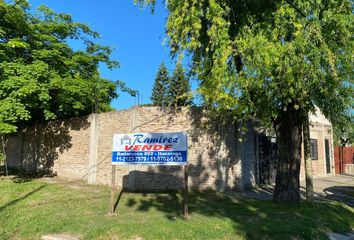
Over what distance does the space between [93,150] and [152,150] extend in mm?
7426

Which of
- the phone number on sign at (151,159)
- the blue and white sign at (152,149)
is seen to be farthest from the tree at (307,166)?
the phone number on sign at (151,159)

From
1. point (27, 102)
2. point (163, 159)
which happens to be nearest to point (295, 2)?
point (163, 159)

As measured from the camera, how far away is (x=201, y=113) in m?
15.2

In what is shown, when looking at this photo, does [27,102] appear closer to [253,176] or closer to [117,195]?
[117,195]

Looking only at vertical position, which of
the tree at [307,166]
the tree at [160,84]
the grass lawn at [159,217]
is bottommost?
the grass lawn at [159,217]

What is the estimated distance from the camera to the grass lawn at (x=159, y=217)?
8508 mm

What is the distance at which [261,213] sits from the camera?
10.6 meters

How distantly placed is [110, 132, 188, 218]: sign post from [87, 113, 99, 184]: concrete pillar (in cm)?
644

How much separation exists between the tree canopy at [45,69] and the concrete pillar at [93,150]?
1003mm

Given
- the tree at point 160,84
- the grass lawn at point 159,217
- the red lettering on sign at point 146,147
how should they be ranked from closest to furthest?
the grass lawn at point 159,217
the red lettering on sign at point 146,147
the tree at point 160,84

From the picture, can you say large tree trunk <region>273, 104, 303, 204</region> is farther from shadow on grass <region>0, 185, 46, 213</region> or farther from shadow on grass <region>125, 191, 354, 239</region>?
shadow on grass <region>0, 185, 46, 213</region>

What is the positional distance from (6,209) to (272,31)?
9.11 metres

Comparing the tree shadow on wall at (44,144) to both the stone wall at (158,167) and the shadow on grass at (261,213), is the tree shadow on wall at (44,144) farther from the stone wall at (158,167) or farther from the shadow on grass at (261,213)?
the shadow on grass at (261,213)

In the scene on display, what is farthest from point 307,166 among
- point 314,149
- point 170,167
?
point 314,149
